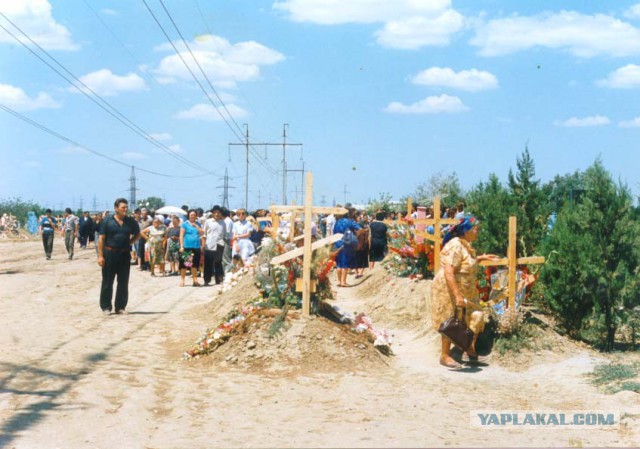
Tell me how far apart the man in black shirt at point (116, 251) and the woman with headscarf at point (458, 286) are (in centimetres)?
590

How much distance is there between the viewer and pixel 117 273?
12812mm

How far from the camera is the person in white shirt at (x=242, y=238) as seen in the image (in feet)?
57.4

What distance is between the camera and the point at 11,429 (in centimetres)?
596

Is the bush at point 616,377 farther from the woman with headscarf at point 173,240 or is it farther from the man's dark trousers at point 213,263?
the woman with headscarf at point 173,240

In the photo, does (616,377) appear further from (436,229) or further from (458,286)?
(436,229)

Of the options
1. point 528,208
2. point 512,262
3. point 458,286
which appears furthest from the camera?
point 528,208

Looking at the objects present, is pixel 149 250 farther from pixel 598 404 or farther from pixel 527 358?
pixel 598 404

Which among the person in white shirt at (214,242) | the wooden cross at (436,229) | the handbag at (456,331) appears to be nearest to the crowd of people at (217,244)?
the person in white shirt at (214,242)

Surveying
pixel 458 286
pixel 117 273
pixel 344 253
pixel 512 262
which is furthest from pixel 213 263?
pixel 458 286

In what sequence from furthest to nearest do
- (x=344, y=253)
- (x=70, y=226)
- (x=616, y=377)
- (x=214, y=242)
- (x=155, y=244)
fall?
1. (x=70, y=226)
2. (x=155, y=244)
3. (x=344, y=253)
4. (x=214, y=242)
5. (x=616, y=377)

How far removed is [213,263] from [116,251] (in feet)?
17.2

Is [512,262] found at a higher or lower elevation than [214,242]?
lower

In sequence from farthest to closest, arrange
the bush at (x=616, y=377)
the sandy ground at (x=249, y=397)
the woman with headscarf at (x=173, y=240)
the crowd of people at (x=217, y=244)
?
1. the woman with headscarf at (x=173, y=240)
2. the crowd of people at (x=217, y=244)
3. the bush at (x=616, y=377)
4. the sandy ground at (x=249, y=397)

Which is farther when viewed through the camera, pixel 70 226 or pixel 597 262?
pixel 70 226
